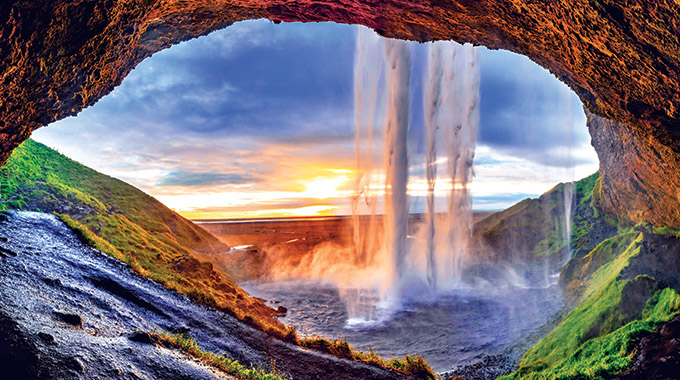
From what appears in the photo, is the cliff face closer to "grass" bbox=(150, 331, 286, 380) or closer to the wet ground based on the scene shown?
"grass" bbox=(150, 331, 286, 380)

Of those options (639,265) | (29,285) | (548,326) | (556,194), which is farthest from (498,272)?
(29,285)

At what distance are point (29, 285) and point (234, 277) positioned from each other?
28.5m

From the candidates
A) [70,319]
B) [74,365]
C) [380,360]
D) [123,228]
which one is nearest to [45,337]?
[74,365]

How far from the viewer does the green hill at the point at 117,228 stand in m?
14.4

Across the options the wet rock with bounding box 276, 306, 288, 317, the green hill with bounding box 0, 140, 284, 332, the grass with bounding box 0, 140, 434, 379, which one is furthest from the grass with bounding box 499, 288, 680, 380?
the wet rock with bounding box 276, 306, 288, 317

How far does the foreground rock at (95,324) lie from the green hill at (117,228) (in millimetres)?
1026

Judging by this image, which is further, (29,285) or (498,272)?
(498,272)

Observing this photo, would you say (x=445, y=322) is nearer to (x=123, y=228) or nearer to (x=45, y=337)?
(x=45, y=337)

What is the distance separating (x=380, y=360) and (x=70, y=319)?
9127 mm

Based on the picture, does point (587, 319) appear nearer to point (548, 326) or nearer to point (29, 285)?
point (548, 326)

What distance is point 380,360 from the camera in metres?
11.2

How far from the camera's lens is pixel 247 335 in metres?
11.6

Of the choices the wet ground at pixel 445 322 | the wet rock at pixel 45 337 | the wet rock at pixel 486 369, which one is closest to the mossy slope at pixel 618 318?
the wet rock at pixel 486 369

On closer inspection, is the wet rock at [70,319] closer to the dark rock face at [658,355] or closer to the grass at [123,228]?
the grass at [123,228]
